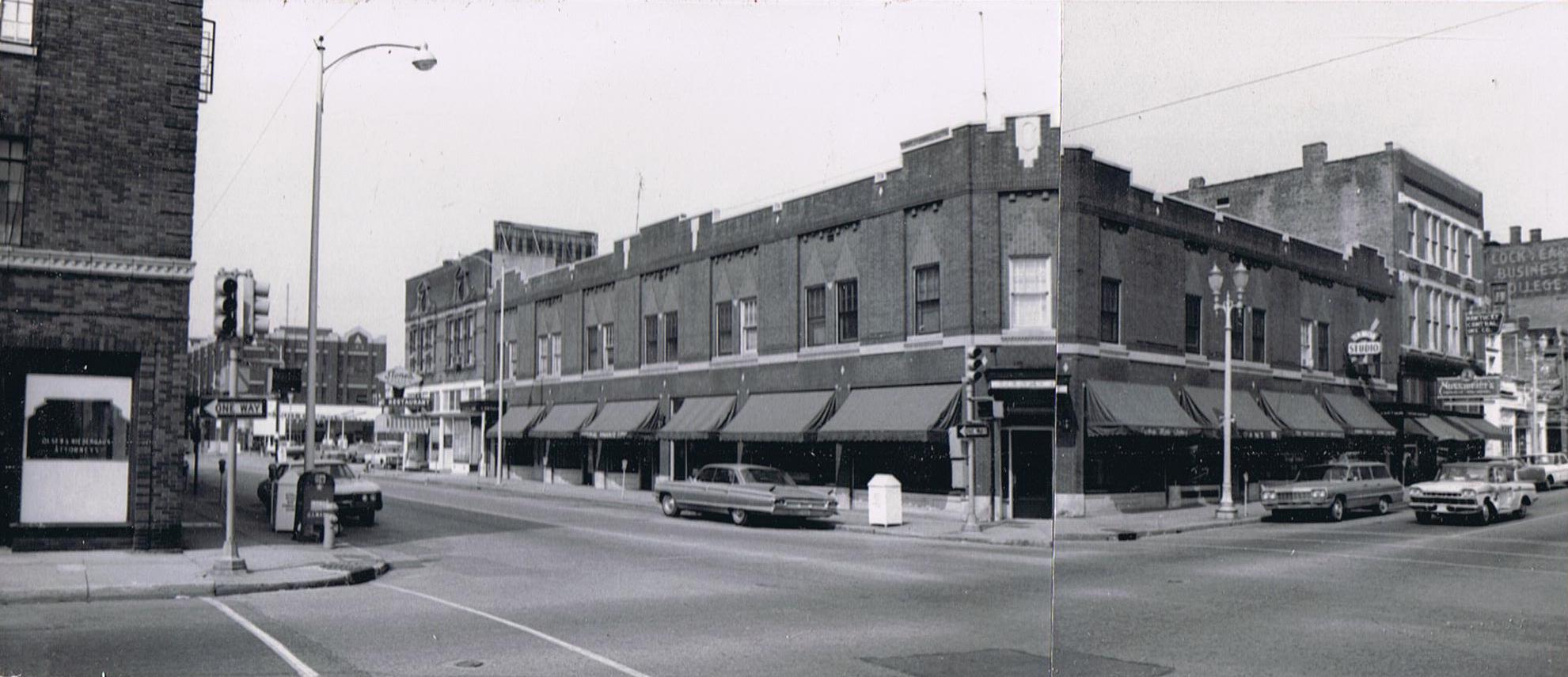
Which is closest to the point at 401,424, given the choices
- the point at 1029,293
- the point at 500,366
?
the point at 500,366

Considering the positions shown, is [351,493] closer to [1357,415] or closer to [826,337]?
[826,337]

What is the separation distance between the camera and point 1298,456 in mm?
6672

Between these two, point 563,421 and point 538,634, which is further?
point 563,421

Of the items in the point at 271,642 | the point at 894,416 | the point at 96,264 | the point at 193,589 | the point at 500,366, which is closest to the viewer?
the point at 271,642

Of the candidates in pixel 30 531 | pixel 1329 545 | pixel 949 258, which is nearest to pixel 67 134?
pixel 30 531

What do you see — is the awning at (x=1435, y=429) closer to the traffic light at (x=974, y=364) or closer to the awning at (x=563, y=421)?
the traffic light at (x=974, y=364)

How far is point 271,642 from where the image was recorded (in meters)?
10.2

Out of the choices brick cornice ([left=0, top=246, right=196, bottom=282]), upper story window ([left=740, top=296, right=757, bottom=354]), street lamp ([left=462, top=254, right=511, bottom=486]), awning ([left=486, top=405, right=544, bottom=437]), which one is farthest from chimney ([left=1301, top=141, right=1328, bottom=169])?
awning ([left=486, top=405, right=544, bottom=437])

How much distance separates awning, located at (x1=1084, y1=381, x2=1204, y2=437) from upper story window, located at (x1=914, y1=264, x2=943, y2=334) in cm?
1229

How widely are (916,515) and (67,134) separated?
17057 mm

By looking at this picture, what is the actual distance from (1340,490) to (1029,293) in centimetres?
878

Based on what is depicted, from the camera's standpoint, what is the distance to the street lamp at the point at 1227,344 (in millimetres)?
6727

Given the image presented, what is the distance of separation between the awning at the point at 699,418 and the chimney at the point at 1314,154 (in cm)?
2037

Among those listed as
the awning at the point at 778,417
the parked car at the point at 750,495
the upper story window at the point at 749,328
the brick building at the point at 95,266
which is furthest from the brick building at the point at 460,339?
the awning at the point at 778,417
